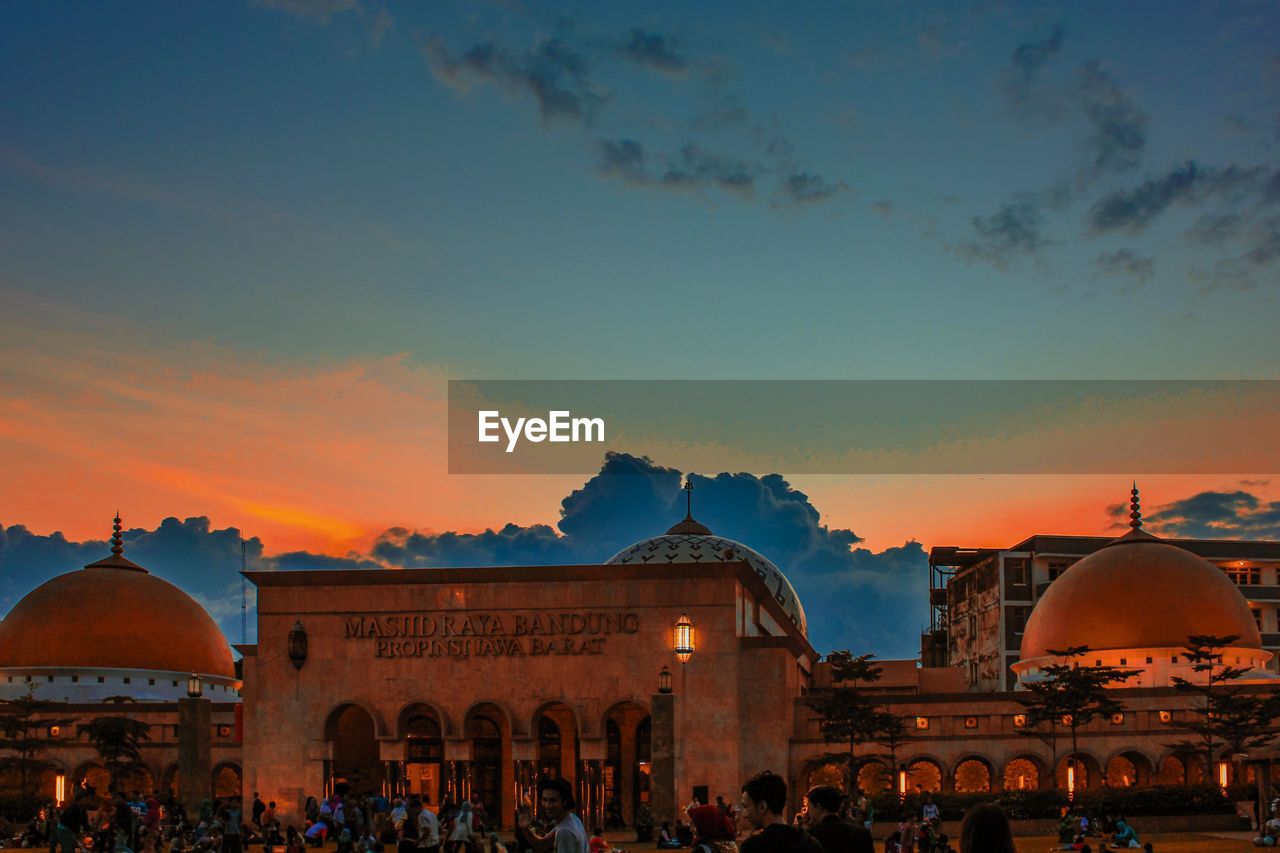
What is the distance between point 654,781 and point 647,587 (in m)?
8.56

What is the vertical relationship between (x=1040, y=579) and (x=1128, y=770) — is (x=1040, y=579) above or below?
above

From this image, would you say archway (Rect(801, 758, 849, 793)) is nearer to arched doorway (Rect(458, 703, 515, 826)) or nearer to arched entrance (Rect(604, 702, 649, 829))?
arched entrance (Rect(604, 702, 649, 829))

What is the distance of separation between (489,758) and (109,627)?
27.4 meters

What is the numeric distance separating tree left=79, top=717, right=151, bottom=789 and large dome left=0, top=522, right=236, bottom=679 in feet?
49.1

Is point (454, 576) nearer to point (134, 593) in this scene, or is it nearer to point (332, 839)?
point (332, 839)

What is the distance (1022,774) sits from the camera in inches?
1980

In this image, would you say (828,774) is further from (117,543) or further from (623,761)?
(117,543)

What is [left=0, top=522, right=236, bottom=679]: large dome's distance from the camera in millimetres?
65688

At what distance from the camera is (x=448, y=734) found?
44.5 m

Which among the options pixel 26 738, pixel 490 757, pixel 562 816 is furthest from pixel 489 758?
pixel 562 816

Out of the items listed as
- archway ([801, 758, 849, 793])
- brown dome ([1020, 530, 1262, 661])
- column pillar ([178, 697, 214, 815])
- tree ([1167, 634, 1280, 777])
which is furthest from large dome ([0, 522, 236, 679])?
tree ([1167, 634, 1280, 777])

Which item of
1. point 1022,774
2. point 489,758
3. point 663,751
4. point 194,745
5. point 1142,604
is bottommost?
point 1022,774

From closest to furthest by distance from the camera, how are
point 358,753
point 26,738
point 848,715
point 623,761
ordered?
1. point 848,715
2. point 623,761
3. point 358,753
4. point 26,738

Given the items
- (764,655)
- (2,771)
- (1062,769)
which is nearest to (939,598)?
(1062,769)
